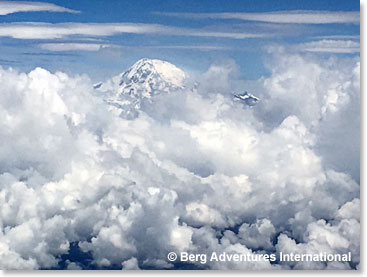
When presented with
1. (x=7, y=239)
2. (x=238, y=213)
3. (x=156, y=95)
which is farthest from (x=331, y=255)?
(x=7, y=239)

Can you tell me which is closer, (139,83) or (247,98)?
(139,83)

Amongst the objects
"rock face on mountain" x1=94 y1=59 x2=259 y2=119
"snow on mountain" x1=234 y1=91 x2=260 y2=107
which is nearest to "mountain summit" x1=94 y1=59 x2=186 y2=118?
"rock face on mountain" x1=94 y1=59 x2=259 y2=119

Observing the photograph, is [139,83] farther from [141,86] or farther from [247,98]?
[247,98]

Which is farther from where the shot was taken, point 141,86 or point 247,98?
point 247,98

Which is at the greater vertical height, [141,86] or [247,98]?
[247,98]

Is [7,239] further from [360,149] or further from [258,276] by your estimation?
[360,149]

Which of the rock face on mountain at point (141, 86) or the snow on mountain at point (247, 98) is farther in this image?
the snow on mountain at point (247, 98)

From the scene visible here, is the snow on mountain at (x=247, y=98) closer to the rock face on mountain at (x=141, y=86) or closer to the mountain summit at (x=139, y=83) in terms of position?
the rock face on mountain at (x=141, y=86)

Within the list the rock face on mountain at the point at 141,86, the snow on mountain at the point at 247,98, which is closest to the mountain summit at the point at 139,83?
the rock face on mountain at the point at 141,86

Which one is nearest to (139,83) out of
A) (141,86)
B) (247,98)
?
(141,86)

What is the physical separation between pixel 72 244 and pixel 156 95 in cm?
425

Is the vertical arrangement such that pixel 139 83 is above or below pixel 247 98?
below

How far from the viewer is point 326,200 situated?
1515 centimetres

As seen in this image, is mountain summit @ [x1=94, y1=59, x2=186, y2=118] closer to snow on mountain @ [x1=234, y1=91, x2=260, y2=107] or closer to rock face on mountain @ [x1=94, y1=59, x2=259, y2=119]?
rock face on mountain @ [x1=94, y1=59, x2=259, y2=119]
